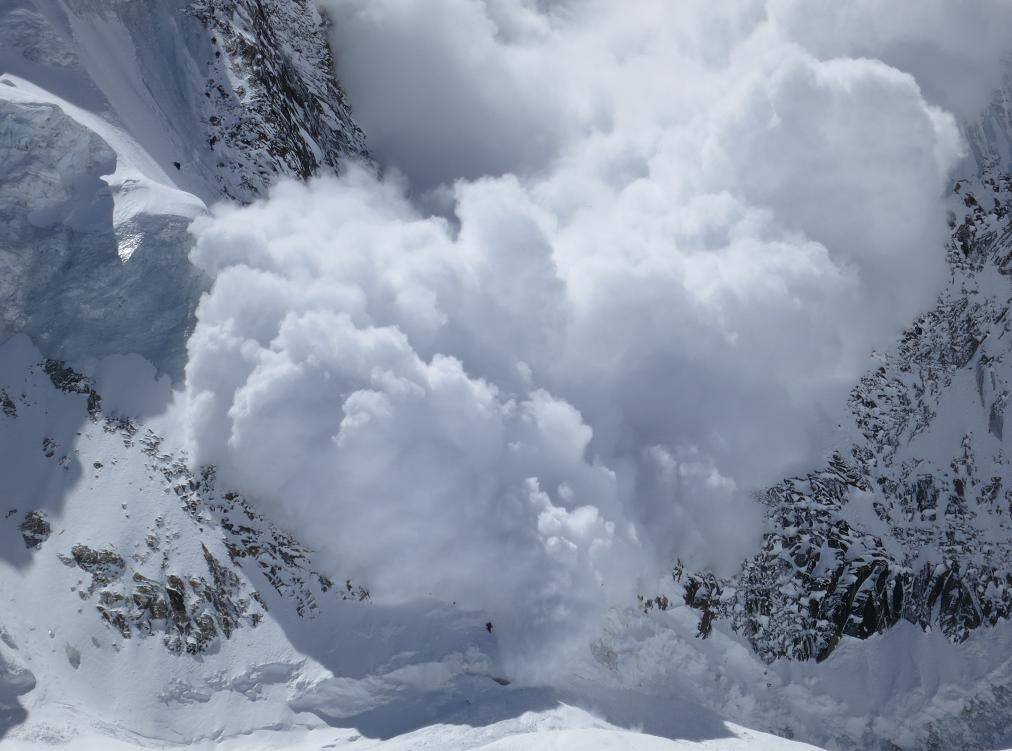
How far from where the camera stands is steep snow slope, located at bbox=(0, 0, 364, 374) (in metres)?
41.8

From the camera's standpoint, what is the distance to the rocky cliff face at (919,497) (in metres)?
49.4

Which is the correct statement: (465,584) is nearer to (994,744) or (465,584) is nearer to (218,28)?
(994,744)

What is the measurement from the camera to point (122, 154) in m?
45.7

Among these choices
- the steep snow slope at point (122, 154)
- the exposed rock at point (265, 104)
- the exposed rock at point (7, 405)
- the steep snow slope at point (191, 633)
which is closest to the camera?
the steep snow slope at point (191, 633)

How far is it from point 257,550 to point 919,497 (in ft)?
128

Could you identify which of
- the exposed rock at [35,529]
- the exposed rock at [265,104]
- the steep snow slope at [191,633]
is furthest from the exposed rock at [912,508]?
the exposed rock at [265,104]

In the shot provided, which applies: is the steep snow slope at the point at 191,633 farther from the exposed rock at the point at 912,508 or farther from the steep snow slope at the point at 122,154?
the exposed rock at the point at 912,508

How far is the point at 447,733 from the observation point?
35.1 m

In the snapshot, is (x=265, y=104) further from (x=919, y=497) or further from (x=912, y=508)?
(x=919, y=497)

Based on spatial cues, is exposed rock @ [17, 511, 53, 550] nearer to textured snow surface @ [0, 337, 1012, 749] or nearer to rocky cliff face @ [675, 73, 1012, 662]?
textured snow surface @ [0, 337, 1012, 749]

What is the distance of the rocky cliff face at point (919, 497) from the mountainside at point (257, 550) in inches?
6.3

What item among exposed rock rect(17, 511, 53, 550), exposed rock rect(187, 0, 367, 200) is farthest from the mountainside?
exposed rock rect(187, 0, 367, 200)

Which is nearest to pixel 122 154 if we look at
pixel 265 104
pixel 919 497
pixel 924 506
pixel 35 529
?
pixel 265 104

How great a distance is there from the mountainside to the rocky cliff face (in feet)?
0.53
